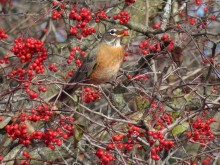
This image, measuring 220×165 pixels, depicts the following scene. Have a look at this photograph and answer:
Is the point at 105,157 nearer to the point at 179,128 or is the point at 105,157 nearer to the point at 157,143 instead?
the point at 157,143

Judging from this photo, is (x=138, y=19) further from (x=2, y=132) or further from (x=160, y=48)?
(x=2, y=132)

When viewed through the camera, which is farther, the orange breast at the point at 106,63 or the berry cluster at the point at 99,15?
the orange breast at the point at 106,63

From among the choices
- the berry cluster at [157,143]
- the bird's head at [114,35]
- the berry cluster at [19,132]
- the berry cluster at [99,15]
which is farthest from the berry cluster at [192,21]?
the berry cluster at [19,132]

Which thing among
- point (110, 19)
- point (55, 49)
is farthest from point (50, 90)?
point (110, 19)

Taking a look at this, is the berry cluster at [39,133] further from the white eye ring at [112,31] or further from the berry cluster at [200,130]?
the white eye ring at [112,31]

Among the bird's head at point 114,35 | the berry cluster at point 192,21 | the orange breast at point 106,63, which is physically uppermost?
the berry cluster at point 192,21

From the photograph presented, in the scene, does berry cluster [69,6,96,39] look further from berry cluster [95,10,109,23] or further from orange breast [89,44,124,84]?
orange breast [89,44,124,84]

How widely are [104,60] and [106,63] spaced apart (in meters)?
0.06

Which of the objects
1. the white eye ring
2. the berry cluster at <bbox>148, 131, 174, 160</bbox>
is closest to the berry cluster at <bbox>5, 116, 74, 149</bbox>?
the berry cluster at <bbox>148, 131, 174, 160</bbox>

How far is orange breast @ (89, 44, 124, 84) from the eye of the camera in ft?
20.1

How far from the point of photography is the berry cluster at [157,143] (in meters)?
4.17

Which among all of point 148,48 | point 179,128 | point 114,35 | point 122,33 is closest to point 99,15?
point 122,33

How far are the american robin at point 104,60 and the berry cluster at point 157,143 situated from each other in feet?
6.14

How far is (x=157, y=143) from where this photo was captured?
4.32 metres
